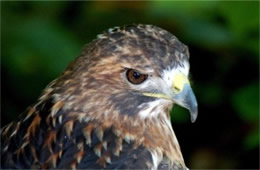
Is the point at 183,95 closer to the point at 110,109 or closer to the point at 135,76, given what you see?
the point at 135,76

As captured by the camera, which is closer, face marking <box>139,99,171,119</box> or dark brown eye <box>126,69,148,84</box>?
dark brown eye <box>126,69,148,84</box>

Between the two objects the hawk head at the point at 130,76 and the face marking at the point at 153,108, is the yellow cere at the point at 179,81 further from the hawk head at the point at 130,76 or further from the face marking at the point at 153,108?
the face marking at the point at 153,108

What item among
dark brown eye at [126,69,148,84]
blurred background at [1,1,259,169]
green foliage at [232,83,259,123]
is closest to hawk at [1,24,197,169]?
dark brown eye at [126,69,148,84]

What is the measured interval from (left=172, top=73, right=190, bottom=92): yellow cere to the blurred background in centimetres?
158

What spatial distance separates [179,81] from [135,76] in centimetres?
22

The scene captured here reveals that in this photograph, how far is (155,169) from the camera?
14.2 ft

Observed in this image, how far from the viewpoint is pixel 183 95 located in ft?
14.1

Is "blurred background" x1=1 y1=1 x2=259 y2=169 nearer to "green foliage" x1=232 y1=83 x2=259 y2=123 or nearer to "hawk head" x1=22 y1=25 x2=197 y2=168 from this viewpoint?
"green foliage" x1=232 y1=83 x2=259 y2=123

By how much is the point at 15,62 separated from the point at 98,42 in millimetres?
2120

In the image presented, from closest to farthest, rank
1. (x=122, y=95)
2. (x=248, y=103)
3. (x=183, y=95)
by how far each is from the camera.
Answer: (x=183, y=95)
(x=122, y=95)
(x=248, y=103)

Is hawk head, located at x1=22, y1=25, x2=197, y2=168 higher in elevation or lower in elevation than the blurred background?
higher

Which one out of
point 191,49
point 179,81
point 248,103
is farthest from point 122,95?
point 191,49

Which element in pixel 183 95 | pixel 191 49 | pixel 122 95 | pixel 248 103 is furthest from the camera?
pixel 191 49

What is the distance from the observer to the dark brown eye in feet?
14.3
